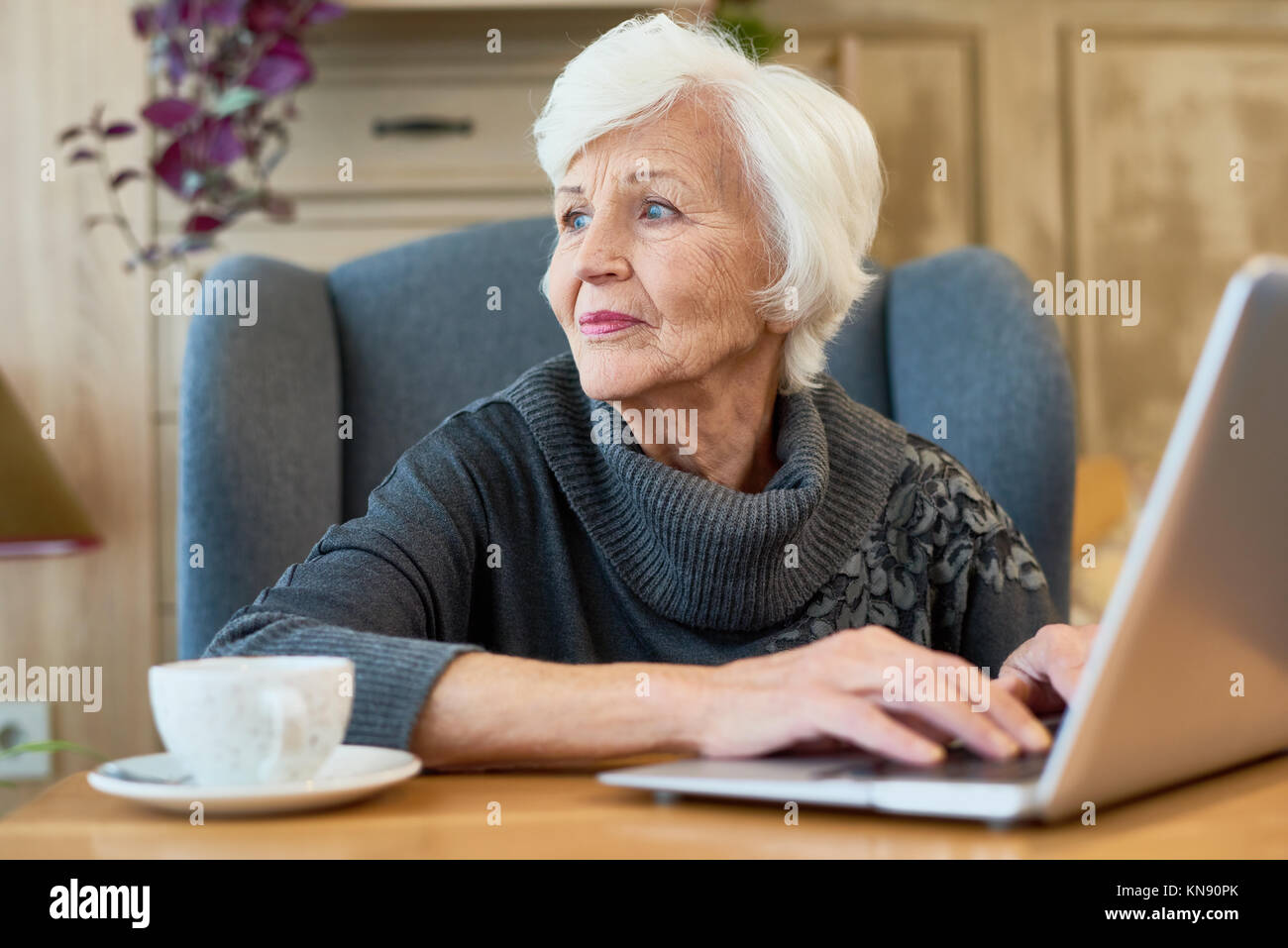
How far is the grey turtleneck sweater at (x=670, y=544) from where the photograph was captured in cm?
116

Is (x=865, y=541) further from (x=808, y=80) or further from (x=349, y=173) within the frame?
(x=349, y=173)

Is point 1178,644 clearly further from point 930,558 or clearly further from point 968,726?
point 930,558

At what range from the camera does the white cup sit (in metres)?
0.62

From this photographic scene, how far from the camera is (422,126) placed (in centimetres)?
238

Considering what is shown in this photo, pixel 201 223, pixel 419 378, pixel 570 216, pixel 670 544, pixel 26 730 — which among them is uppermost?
pixel 201 223

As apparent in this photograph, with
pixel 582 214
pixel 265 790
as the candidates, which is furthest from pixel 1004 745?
pixel 582 214

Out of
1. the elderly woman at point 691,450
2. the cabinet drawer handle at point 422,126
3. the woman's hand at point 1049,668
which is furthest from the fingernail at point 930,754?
the cabinet drawer handle at point 422,126

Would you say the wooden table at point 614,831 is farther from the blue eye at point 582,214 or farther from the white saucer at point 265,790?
the blue eye at point 582,214

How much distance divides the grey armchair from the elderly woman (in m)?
0.24

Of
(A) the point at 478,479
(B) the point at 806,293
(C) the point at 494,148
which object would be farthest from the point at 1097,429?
(A) the point at 478,479

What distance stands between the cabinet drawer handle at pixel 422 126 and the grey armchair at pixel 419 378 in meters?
0.68

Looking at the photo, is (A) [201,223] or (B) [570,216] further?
(A) [201,223]

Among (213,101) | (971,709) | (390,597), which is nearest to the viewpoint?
(971,709)

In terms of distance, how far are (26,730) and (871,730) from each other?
1976mm
